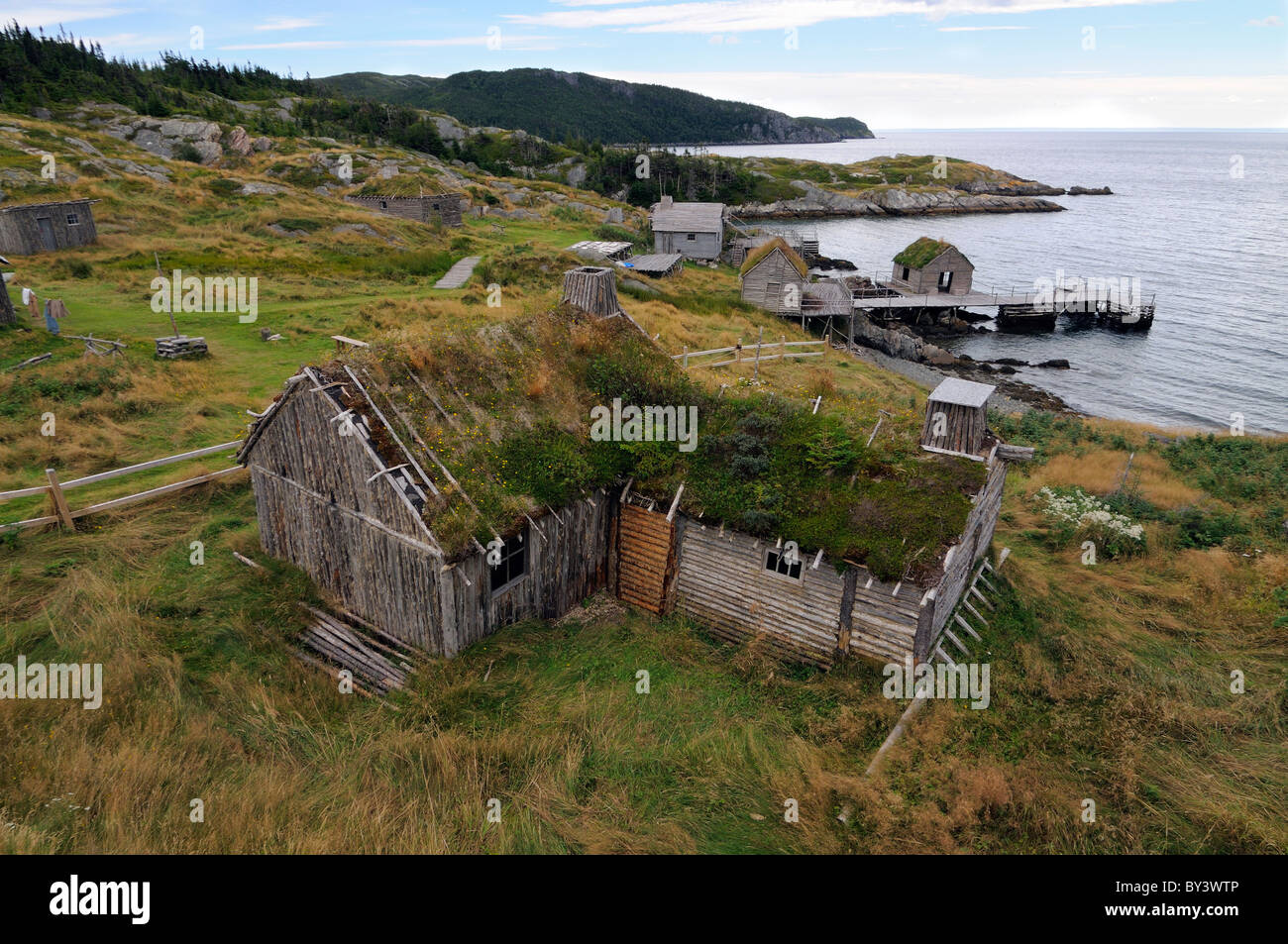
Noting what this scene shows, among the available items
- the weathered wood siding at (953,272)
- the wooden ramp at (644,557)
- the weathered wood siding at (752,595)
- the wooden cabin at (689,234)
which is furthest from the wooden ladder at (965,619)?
the wooden cabin at (689,234)

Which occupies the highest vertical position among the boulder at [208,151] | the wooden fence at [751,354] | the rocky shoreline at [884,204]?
the rocky shoreline at [884,204]

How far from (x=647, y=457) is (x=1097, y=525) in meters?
14.5

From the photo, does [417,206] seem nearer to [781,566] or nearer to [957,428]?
[957,428]

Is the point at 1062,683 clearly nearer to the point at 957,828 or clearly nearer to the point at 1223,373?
the point at 957,828

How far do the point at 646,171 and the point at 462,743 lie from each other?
326 ft

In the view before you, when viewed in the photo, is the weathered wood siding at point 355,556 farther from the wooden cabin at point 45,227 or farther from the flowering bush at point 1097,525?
the wooden cabin at point 45,227

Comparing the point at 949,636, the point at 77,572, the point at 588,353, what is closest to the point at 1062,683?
the point at 949,636

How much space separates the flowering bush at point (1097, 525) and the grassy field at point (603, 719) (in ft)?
1.27

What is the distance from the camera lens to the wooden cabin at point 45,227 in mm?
36844

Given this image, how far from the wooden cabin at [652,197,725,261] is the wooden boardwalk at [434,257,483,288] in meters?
23.5

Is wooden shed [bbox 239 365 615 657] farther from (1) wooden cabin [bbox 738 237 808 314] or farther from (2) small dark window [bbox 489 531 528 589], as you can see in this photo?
(1) wooden cabin [bbox 738 237 808 314]

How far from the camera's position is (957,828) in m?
9.97

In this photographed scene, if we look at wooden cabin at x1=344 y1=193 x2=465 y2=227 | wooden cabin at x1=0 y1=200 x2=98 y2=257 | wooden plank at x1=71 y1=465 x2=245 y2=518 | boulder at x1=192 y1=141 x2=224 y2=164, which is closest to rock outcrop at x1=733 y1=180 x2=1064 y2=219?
wooden cabin at x1=344 y1=193 x2=465 y2=227

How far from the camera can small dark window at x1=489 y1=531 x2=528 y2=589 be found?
13227mm
